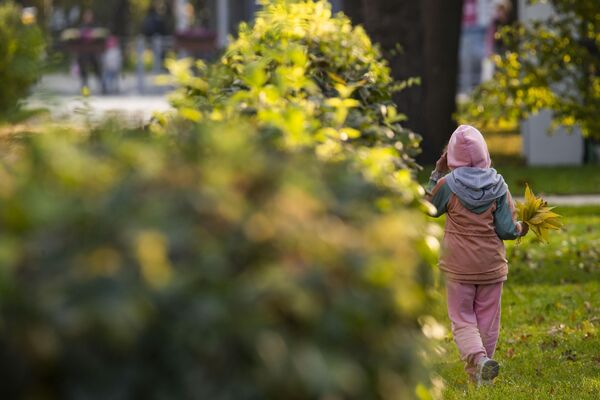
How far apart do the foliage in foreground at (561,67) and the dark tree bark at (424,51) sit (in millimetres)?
2439

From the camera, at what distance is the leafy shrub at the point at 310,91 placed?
11.2 feet

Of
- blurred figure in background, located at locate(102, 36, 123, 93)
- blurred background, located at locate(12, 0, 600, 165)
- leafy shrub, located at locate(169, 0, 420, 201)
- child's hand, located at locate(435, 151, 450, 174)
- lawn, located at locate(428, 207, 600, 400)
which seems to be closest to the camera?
leafy shrub, located at locate(169, 0, 420, 201)

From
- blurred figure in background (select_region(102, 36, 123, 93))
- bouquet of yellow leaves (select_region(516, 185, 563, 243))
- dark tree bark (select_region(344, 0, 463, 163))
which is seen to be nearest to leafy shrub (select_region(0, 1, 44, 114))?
bouquet of yellow leaves (select_region(516, 185, 563, 243))

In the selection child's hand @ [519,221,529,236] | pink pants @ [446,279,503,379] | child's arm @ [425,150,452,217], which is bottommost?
pink pants @ [446,279,503,379]

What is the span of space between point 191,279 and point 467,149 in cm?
453

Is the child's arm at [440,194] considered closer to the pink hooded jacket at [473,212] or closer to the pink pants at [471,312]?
the pink hooded jacket at [473,212]

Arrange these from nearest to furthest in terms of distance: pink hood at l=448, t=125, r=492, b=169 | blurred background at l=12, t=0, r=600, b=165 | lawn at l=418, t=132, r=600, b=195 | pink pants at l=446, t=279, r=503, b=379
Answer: pink hood at l=448, t=125, r=492, b=169 < pink pants at l=446, t=279, r=503, b=379 < blurred background at l=12, t=0, r=600, b=165 < lawn at l=418, t=132, r=600, b=195

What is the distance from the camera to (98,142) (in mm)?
2959

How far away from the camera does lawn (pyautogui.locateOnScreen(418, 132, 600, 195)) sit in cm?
1609

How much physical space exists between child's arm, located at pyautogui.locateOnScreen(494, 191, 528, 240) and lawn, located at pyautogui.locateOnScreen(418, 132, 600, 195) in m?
7.98

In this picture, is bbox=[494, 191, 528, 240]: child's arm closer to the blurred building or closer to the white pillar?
the blurred building

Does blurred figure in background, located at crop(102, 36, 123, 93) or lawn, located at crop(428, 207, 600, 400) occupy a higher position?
lawn, located at crop(428, 207, 600, 400)

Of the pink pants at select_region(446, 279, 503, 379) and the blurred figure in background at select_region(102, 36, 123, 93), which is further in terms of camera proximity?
the blurred figure in background at select_region(102, 36, 123, 93)

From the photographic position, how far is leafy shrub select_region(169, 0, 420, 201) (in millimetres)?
3420
